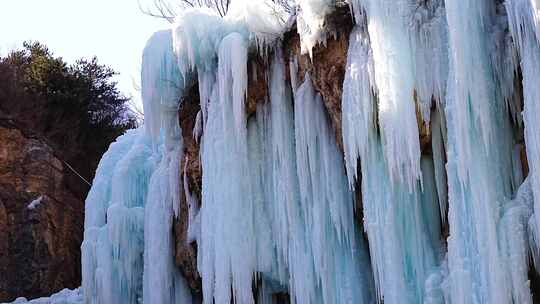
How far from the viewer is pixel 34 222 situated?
1292 cm

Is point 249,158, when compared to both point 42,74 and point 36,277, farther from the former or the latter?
point 42,74

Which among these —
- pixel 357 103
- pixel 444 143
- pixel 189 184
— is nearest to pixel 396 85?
pixel 357 103

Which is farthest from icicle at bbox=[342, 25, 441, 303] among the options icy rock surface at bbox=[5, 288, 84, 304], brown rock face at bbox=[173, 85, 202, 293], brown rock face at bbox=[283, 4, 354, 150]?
icy rock surface at bbox=[5, 288, 84, 304]

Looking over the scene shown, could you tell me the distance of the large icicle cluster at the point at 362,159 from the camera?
553 cm

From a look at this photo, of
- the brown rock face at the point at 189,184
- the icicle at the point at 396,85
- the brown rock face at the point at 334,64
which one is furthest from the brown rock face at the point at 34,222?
the icicle at the point at 396,85

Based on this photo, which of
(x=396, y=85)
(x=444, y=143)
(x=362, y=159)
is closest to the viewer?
(x=396, y=85)

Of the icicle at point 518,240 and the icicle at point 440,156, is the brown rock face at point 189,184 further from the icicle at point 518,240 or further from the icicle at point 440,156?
the icicle at point 518,240

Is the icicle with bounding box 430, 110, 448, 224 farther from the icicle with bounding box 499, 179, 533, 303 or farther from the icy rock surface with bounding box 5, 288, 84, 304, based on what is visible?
the icy rock surface with bounding box 5, 288, 84, 304

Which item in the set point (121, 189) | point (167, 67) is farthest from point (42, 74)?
Answer: point (167, 67)

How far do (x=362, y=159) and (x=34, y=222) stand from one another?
807cm

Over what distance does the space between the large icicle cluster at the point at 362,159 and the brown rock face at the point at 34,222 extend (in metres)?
3.79

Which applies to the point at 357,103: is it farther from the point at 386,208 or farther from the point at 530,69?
the point at 530,69

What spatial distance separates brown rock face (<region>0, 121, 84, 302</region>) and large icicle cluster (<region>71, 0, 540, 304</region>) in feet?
12.4

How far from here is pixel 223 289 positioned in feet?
25.7
